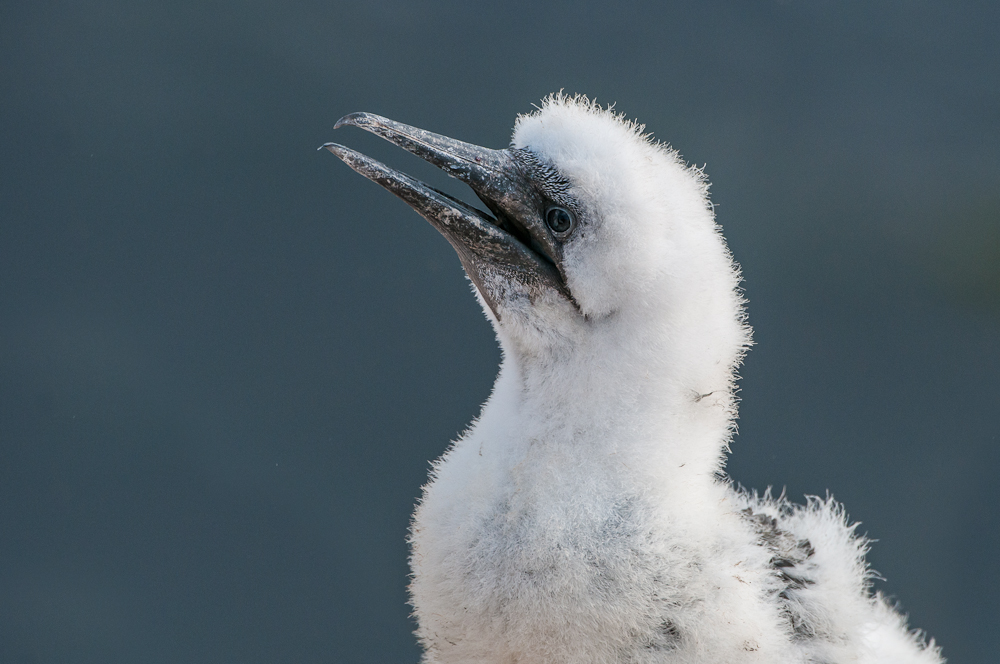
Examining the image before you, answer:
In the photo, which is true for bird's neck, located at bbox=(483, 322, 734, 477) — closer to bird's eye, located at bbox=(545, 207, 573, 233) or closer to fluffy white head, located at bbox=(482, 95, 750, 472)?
fluffy white head, located at bbox=(482, 95, 750, 472)

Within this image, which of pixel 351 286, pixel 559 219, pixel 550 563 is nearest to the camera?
pixel 550 563

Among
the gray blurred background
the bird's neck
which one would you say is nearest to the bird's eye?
the bird's neck

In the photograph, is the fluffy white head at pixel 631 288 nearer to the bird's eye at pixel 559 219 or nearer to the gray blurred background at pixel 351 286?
the bird's eye at pixel 559 219

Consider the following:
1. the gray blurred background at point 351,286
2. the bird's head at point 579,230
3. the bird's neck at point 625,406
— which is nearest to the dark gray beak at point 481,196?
the bird's head at point 579,230

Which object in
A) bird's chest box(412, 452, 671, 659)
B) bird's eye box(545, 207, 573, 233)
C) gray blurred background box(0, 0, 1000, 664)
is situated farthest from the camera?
gray blurred background box(0, 0, 1000, 664)

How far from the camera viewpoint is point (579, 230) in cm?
209

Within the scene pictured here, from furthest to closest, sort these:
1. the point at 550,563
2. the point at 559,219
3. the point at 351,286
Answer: the point at 351,286 → the point at 559,219 → the point at 550,563

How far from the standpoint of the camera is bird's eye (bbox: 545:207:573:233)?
2.10 metres

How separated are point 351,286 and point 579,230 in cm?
166

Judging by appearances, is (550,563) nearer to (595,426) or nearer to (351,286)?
(595,426)

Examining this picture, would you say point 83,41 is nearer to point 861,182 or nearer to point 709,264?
point 709,264

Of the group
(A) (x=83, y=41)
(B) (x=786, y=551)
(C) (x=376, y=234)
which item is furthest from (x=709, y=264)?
(A) (x=83, y=41)

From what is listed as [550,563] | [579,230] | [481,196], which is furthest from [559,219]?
[550,563]

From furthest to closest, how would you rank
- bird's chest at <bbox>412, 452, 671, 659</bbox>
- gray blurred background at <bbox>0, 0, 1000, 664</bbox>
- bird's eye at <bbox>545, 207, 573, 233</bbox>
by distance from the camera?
1. gray blurred background at <bbox>0, 0, 1000, 664</bbox>
2. bird's eye at <bbox>545, 207, 573, 233</bbox>
3. bird's chest at <bbox>412, 452, 671, 659</bbox>
